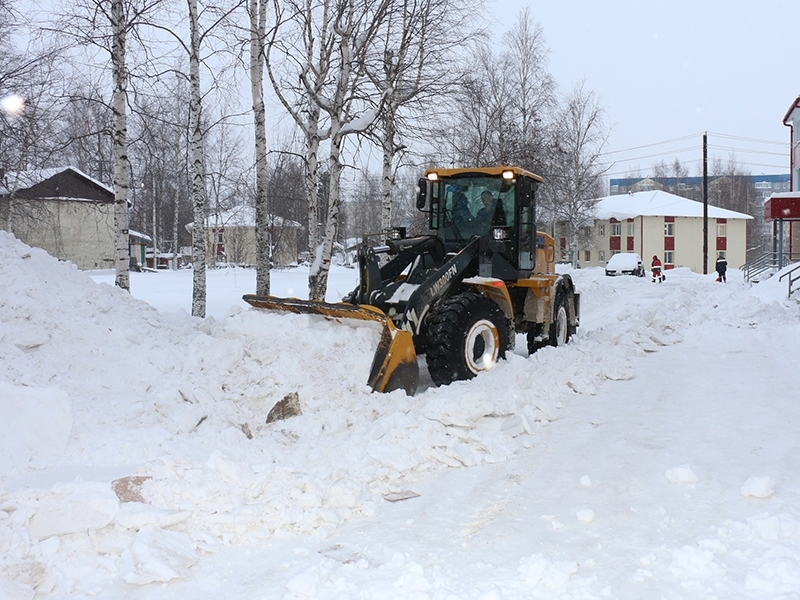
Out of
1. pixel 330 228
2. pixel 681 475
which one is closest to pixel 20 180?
pixel 330 228

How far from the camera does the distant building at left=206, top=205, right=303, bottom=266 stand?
43344mm

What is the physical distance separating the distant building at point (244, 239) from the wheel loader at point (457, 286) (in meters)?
31.8

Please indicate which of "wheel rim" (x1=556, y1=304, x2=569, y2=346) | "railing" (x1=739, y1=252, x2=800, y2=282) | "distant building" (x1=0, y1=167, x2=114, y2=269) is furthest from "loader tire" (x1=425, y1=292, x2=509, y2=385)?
"distant building" (x1=0, y1=167, x2=114, y2=269)

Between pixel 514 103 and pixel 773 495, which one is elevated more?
pixel 514 103

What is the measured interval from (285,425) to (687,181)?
102001mm

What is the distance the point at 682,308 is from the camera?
15359 mm

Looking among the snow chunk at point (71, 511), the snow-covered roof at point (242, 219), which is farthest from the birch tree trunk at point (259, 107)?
the snow-covered roof at point (242, 219)

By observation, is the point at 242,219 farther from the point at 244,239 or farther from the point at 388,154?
the point at 388,154

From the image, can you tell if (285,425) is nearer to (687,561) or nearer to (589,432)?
(589,432)

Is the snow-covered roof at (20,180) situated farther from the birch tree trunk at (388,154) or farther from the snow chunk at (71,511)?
the snow chunk at (71,511)

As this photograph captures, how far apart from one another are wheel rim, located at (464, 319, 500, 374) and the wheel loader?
0.01 metres

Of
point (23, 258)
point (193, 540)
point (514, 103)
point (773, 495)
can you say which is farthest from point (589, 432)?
point (514, 103)

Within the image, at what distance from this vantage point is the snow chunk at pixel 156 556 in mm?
3561

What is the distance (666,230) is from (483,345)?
51.1m
